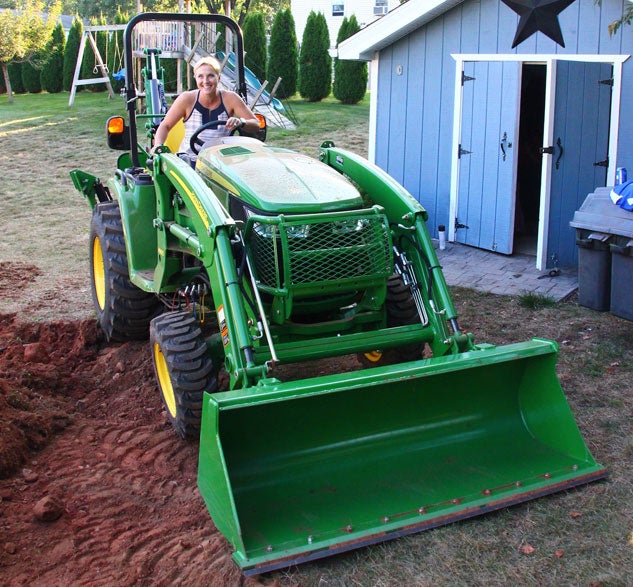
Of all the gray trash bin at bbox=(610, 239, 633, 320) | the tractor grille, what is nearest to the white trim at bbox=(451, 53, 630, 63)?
the gray trash bin at bbox=(610, 239, 633, 320)

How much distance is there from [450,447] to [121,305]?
8.62 feet

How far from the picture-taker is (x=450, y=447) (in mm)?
4207

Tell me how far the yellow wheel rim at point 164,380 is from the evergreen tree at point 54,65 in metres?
24.0

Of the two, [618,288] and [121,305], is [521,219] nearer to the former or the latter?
[618,288]

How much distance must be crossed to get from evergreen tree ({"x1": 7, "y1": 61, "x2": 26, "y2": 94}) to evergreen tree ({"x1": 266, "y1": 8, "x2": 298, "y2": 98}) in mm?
8965

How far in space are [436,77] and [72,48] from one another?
63.3 feet

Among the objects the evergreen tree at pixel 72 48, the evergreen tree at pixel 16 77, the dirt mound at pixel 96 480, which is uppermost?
the evergreen tree at pixel 72 48

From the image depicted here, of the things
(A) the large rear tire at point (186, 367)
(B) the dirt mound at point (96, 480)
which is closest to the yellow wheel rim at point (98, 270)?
(B) the dirt mound at point (96, 480)

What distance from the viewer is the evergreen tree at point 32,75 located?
26531mm

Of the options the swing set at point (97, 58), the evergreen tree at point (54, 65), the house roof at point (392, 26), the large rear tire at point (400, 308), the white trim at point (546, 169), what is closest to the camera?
the large rear tire at point (400, 308)

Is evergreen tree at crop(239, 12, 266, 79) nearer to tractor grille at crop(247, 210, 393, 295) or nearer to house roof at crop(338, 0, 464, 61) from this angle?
house roof at crop(338, 0, 464, 61)

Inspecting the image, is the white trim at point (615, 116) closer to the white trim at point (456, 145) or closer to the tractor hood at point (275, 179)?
the white trim at point (456, 145)

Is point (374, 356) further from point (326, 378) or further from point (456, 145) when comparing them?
point (456, 145)

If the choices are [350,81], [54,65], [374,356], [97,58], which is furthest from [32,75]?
[374,356]
